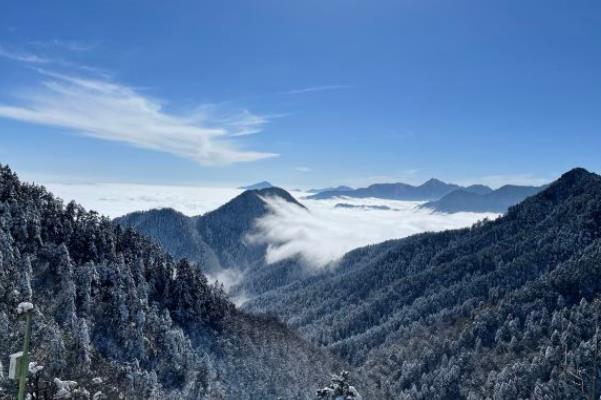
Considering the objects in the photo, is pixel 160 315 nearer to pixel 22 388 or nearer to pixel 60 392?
pixel 60 392

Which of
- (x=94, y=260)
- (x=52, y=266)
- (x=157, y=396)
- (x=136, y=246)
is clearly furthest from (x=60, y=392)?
(x=136, y=246)

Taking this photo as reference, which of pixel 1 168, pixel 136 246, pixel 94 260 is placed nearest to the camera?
pixel 94 260

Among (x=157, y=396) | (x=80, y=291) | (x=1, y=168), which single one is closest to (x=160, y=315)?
(x=80, y=291)

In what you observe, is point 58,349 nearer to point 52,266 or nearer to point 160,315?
point 52,266

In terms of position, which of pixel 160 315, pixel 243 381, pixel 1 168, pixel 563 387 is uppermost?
pixel 1 168

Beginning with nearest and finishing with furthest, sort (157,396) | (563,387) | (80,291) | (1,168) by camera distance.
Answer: (157,396) < (80,291) < (1,168) < (563,387)

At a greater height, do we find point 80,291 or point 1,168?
point 1,168

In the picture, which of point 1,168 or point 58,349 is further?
point 1,168
